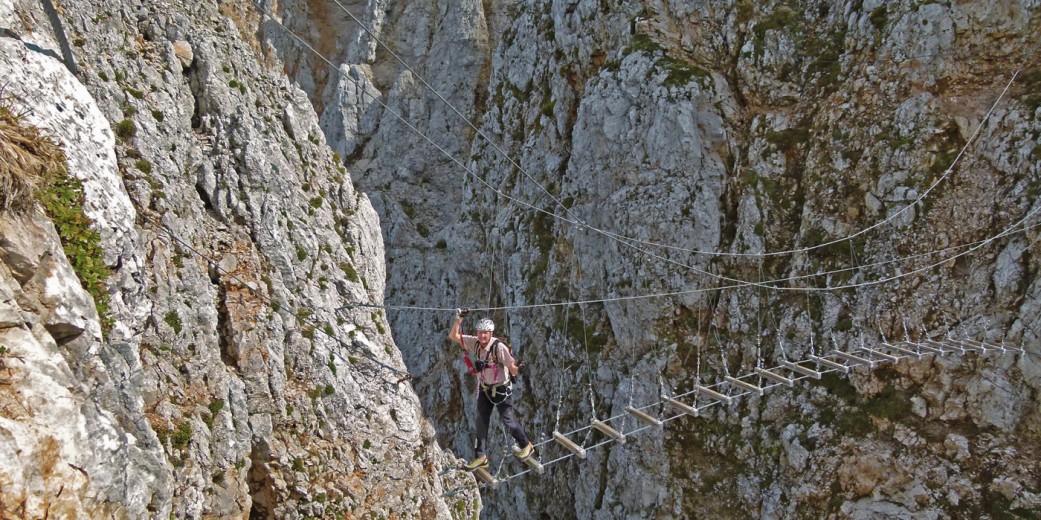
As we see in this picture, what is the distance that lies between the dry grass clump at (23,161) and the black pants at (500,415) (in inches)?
268

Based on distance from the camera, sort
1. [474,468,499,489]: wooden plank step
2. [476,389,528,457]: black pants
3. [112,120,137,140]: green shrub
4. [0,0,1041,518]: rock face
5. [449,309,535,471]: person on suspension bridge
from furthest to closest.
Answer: [476,389,528,457]: black pants
[449,309,535,471]: person on suspension bridge
[112,120,137,140]: green shrub
[474,468,499,489]: wooden plank step
[0,0,1041,518]: rock face

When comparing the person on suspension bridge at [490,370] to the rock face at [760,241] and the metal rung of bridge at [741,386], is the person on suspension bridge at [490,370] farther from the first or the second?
the rock face at [760,241]

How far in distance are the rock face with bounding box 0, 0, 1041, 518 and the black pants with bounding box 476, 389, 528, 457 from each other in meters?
0.40

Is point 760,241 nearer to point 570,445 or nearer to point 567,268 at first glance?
point 567,268

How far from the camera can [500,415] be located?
389 inches

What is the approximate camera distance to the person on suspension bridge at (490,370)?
926 centimetres

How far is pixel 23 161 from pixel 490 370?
266 inches

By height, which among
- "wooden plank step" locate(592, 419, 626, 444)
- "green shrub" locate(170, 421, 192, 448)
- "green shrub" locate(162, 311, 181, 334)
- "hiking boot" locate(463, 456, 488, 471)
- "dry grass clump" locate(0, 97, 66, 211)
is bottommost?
"hiking boot" locate(463, 456, 488, 471)

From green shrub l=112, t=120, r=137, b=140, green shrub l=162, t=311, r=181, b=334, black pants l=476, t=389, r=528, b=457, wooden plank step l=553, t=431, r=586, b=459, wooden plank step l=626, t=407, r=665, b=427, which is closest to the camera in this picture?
green shrub l=162, t=311, r=181, b=334

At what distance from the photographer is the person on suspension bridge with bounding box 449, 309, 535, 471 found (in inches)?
364

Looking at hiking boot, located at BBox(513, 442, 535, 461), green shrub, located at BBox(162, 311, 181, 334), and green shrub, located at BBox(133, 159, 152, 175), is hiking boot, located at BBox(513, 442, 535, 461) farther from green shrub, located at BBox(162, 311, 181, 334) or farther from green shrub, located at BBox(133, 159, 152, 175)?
green shrub, located at BBox(133, 159, 152, 175)

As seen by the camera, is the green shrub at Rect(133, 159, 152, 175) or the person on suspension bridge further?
the person on suspension bridge

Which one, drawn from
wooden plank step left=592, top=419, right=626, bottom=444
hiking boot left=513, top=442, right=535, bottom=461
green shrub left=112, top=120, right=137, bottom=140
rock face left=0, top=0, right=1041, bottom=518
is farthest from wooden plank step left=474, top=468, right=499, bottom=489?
green shrub left=112, top=120, right=137, bottom=140

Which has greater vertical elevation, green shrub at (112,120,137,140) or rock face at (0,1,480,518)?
green shrub at (112,120,137,140)
